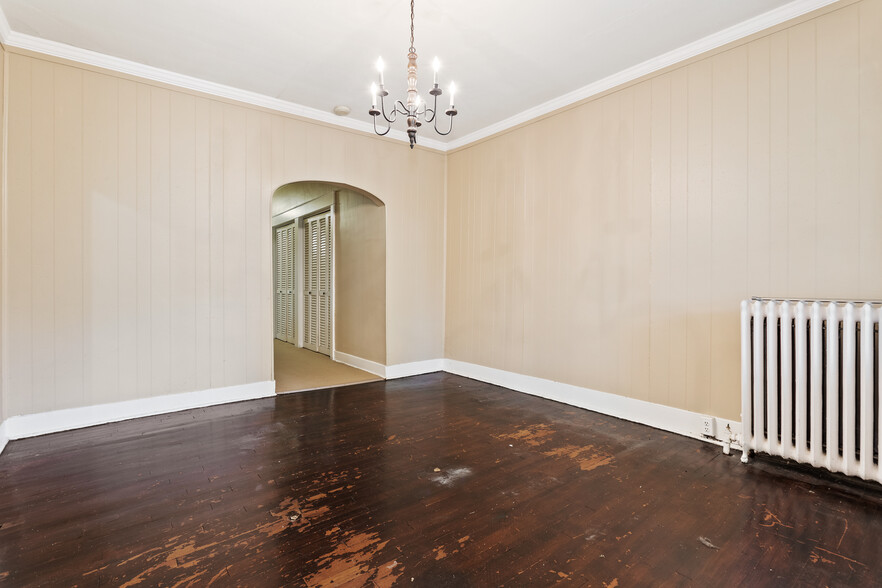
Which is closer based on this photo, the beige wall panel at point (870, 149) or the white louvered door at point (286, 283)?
the beige wall panel at point (870, 149)

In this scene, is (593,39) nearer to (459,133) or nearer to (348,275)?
(459,133)

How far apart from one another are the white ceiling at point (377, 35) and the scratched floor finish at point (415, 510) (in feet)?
9.46

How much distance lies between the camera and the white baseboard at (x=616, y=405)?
3.02m

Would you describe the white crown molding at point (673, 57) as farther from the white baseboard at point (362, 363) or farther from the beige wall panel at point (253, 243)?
the white baseboard at point (362, 363)

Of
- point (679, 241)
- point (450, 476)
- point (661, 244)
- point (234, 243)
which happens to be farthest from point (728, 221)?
point (234, 243)

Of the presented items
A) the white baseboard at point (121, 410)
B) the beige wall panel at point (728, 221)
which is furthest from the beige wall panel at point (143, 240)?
the beige wall panel at point (728, 221)

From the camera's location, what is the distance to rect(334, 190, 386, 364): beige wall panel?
5.02 metres

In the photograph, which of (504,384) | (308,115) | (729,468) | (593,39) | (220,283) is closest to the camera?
(729,468)

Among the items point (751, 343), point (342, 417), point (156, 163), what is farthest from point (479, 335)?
point (156, 163)

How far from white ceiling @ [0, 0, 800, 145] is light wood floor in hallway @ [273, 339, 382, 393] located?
298 centimetres

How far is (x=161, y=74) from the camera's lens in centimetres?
350

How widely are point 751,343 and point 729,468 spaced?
782 millimetres

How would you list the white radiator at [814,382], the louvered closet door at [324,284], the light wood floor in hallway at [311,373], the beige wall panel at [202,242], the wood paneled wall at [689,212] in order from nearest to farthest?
1. the white radiator at [814,382]
2. the wood paneled wall at [689,212]
3. the beige wall panel at [202,242]
4. the light wood floor in hallway at [311,373]
5. the louvered closet door at [324,284]

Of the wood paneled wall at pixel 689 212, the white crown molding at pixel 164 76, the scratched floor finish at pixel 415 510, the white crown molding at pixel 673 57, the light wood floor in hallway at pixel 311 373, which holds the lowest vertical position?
the scratched floor finish at pixel 415 510
